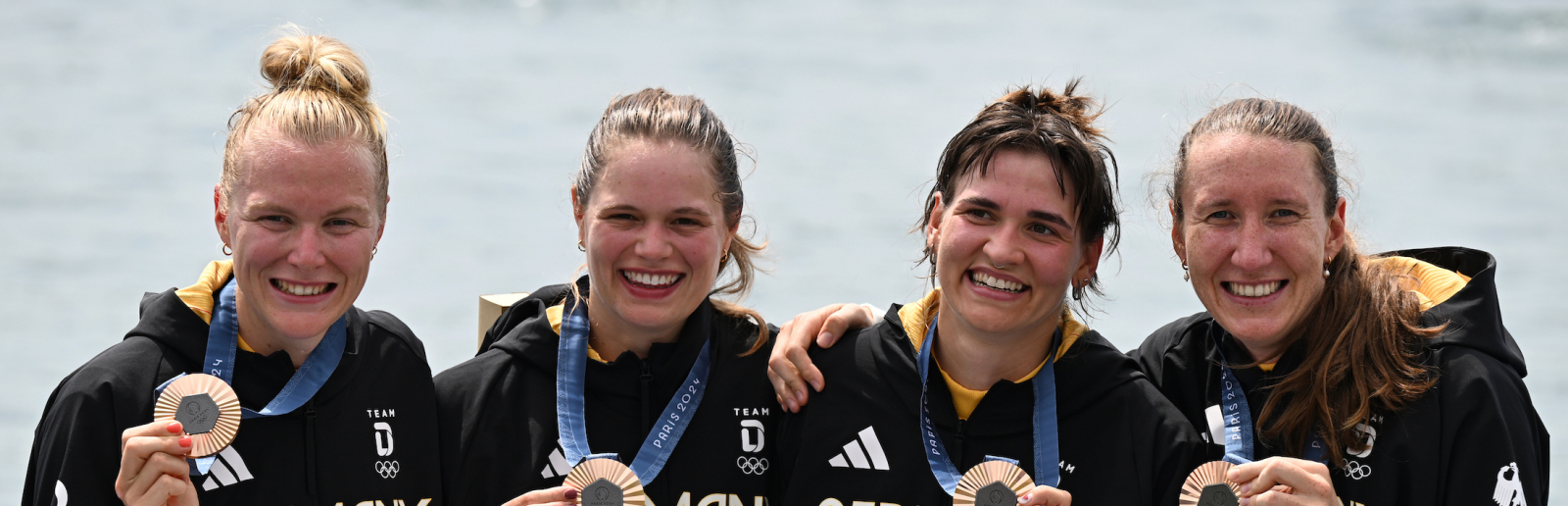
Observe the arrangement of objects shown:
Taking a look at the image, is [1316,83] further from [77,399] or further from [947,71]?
[77,399]

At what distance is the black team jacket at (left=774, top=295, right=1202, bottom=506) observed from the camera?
3324 mm

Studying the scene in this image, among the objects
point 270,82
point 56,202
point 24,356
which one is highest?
point 56,202

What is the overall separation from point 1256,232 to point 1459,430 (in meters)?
0.63

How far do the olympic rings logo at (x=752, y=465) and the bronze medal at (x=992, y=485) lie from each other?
0.52 m

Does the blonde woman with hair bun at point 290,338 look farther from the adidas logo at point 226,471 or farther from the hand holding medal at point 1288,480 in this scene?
the hand holding medal at point 1288,480

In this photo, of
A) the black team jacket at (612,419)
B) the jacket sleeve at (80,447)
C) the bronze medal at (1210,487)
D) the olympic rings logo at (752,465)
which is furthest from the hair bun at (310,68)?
the bronze medal at (1210,487)

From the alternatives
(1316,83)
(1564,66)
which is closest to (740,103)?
(1316,83)

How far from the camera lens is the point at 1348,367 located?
11.0ft

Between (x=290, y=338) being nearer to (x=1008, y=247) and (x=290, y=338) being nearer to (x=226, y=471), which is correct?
(x=226, y=471)

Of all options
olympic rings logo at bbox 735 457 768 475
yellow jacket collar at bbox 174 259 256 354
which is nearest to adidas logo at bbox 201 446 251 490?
yellow jacket collar at bbox 174 259 256 354

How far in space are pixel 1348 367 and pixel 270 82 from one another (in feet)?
8.89

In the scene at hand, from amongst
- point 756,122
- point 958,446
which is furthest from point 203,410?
point 756,122

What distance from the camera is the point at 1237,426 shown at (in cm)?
343

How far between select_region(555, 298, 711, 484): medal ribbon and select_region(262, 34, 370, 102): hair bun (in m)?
0.79
